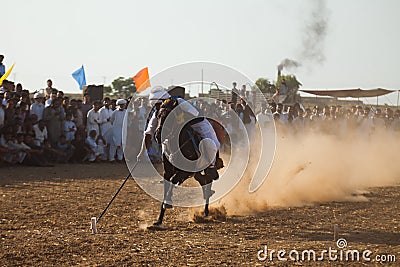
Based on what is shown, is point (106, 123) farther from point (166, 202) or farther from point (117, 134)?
point (166, 202)

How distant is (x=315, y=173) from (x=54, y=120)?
7955mm

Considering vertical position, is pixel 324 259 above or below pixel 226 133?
below

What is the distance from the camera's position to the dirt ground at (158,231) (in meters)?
6.82

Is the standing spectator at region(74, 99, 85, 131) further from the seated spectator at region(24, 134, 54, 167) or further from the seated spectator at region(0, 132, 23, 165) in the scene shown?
the seated spectator at region(0, 132, 23, 165)

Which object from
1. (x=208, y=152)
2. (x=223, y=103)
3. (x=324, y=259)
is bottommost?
(x=324, y=259)

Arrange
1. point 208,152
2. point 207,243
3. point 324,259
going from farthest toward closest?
point 208,152
point 207,243
point 324,259

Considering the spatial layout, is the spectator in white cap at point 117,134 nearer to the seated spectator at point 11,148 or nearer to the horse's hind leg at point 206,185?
the seated spectator at point 11,148

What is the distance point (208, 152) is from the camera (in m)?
→ 9.26

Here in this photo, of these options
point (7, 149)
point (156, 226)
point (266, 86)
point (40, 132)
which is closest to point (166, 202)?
point (156, 226)

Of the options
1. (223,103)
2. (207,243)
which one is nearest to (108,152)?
(223,103)

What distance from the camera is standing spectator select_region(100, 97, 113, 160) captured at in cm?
1903

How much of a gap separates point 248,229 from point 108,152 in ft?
37.7

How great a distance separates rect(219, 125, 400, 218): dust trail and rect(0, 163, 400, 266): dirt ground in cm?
57

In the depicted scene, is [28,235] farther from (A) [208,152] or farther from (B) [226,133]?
(B) [226,133]
